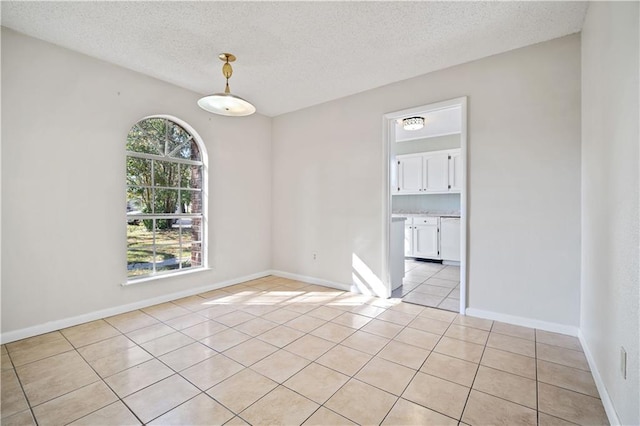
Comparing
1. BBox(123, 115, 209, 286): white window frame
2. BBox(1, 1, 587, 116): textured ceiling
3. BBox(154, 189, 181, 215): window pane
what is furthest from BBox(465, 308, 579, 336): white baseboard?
BBox(154, 189, 181, 215): window pane

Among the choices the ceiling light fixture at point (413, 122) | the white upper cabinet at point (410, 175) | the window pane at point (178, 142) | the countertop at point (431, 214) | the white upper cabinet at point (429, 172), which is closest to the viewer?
the window pane at point (178, 142)

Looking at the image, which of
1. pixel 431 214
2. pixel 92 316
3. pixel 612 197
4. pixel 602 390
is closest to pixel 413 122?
pixel 431 214

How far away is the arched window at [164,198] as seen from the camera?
3330 mm

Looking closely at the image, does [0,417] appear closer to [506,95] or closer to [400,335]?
[400,335]

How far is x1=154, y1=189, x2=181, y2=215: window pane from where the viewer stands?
3531 mm

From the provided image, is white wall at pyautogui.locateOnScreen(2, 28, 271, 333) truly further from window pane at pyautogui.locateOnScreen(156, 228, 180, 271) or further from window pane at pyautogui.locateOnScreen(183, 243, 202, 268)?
window pane at pyautogui.locateOnScreen(183, 243, 202, 268)

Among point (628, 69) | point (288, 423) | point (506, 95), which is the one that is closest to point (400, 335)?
point (288, 423)

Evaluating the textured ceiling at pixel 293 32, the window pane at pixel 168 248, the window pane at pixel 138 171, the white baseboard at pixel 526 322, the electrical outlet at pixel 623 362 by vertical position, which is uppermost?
the textured ceiling at pixel 293 32

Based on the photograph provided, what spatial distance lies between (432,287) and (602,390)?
245 centimetres

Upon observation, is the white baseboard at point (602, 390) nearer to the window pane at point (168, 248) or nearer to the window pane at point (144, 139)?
the window pane at point (168, 248)

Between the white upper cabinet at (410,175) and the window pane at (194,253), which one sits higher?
the white upper cabinet at (410,175)

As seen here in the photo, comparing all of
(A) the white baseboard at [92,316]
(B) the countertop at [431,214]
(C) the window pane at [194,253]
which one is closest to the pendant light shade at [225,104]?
(C) the window pane at [194,253]

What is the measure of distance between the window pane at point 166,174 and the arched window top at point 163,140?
0.36 ft

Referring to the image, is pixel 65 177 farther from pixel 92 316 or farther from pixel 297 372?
pixel 297 372
